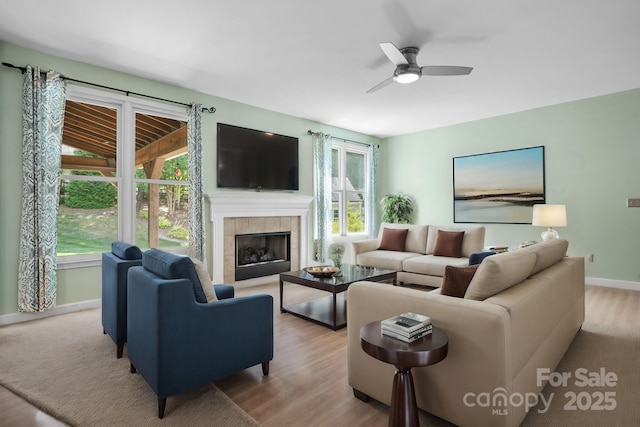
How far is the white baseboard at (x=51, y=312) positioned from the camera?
342 cm

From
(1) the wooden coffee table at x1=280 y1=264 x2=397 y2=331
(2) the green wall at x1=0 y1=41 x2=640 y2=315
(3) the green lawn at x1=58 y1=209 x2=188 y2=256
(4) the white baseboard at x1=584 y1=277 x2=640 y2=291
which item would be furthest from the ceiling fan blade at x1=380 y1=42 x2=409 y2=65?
(4) the white baseboard at x1=584 y1=277 x2=640 y2=291

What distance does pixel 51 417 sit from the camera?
192cm

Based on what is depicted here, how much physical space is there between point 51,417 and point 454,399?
217 centimetres

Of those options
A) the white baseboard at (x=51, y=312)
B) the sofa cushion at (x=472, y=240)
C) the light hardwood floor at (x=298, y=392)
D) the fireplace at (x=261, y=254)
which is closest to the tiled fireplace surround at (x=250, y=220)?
the fireplace at (x=261, y=254)

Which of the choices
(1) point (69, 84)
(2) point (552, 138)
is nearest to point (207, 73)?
(1) point (69, 84)

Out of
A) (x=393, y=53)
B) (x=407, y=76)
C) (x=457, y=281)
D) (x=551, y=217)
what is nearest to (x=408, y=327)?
(x=457, y=281)

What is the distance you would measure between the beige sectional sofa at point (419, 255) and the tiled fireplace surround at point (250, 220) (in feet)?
3.60

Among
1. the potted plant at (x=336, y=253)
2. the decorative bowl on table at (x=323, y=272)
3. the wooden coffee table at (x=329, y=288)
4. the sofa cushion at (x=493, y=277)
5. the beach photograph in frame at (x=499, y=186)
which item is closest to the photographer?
the sofa cushion at (x=493, y=277)

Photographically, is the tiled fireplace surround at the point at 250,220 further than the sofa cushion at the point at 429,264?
Yes

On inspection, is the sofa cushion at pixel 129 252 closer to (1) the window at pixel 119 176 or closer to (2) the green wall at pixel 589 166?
(1) the window at pixel 119 176

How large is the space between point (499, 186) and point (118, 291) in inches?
227

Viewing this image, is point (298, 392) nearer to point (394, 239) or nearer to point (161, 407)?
point (161, 407)

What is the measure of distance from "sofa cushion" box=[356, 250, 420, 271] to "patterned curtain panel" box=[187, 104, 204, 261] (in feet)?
7.70

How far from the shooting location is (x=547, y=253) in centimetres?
245
